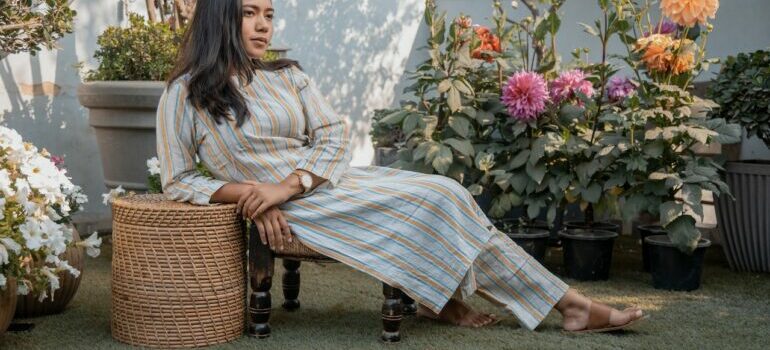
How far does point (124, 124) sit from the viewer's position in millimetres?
4309

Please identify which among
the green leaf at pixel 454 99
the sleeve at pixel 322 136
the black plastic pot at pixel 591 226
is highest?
the green leaf at pixel 454 99

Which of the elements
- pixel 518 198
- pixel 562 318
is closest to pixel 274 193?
pixel 562 318

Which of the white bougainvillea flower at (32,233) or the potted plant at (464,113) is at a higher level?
the potted plant at (464,113)

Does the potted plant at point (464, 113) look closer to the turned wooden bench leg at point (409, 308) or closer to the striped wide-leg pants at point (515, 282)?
the turned wooden bench leg at point (409, 308)

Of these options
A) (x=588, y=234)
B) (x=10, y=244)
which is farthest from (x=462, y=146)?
(x=10, y=244)

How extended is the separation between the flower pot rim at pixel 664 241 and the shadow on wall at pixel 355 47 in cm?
232

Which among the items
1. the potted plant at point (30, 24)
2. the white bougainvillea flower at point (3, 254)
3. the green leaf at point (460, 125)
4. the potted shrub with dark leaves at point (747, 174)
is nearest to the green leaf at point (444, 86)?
the green leaf at point (460, 125)

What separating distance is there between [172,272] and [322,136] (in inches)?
25.3

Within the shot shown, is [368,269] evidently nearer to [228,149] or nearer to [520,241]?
[228,149]

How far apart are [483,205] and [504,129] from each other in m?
0.46

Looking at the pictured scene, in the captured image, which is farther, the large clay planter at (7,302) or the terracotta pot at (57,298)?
the terracotta pot at (57,298)

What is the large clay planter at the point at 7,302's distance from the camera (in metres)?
2.72

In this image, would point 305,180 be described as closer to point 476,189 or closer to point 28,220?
point 28,220

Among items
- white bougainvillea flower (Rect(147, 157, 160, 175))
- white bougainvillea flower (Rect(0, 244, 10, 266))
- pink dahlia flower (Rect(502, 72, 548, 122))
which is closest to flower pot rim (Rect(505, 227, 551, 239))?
pink dahlia flower (Rect(502, 72, 548, 122))
